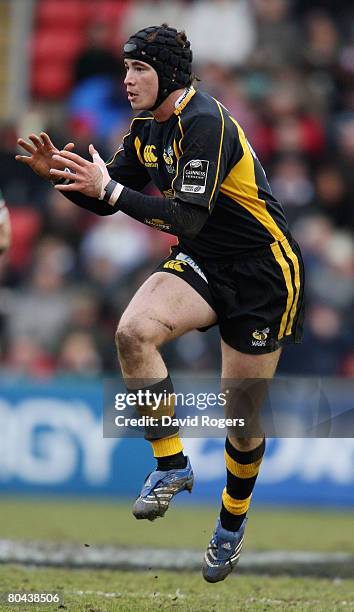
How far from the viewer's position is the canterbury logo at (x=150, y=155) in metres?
6.99

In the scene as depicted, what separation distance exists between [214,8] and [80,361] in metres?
5.27

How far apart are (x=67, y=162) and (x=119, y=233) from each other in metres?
7.36

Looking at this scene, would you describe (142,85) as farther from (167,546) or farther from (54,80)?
(54,80)

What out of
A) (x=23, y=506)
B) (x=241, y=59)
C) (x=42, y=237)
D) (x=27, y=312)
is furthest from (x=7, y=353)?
(x=241, y=59)

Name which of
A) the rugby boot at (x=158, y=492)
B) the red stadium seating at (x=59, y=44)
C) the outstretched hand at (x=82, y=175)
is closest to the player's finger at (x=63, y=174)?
the outstretched hand at (x=82, y=175)

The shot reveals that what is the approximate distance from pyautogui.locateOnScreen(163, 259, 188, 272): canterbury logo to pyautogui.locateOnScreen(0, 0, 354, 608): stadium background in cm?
336

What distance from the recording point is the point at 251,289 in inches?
276

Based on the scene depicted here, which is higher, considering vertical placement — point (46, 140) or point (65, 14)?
point (46, 140)

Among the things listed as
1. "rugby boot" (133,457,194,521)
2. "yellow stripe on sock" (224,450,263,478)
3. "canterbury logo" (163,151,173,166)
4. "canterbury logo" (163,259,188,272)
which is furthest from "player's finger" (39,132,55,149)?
"yellow stripe on sock" (224,450,263,478)

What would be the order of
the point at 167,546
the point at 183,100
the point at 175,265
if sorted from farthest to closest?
the point at 167,546 → the point at 175,265 → the point at 183,100

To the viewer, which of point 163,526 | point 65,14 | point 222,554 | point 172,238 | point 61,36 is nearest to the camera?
point 222,554

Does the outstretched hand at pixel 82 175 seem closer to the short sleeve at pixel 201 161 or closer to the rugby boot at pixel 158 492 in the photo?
the short sleeve at pixel 201 161

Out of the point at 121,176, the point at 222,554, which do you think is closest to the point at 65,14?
the point at 121,176

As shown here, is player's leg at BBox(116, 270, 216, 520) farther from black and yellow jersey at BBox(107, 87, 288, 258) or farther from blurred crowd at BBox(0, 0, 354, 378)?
blurred crowd at BBox(0, 0, 354, 378)
